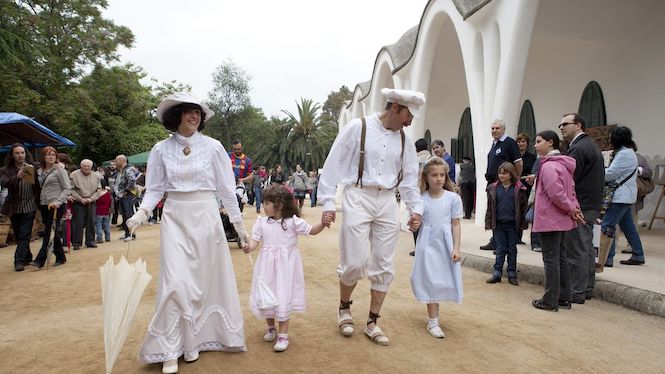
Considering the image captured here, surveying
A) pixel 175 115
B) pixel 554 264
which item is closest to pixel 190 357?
pixel 175 115

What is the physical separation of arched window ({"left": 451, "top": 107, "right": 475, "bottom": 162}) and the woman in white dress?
59.0 ft

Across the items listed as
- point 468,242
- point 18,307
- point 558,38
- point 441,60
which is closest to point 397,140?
point 18,307

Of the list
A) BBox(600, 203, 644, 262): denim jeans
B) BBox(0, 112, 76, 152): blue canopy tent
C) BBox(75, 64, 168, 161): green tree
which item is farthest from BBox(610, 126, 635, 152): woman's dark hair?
BBox(75, 64, 168, 161): green tree

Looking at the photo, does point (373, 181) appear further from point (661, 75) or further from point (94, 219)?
point (661, 75)

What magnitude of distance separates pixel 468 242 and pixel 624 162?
11.3 ft

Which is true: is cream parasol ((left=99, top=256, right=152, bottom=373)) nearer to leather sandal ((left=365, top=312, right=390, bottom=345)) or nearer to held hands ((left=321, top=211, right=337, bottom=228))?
held hands ((left=321, top=211, right=337, bottom=228))

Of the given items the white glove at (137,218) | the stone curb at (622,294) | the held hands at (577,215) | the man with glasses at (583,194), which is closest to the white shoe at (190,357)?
the white glove at (137,218)

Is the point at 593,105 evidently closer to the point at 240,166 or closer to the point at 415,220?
the point at 240,166

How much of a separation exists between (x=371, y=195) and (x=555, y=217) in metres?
2.12

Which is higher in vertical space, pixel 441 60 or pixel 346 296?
pixel 441 60

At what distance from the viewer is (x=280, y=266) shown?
3.73m

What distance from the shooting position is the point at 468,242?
8914 mm

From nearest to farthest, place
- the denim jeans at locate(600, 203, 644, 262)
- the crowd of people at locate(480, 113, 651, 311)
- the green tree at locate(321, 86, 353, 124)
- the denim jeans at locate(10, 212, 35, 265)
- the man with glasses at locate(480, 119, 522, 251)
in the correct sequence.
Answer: the crowd of people at locate(480, 113, 651, 311)
the denim jeans at locate(600, 203, 644, 262)
the man with glasses at locate(480, 119, 522, 251)
the denim jeans at locate(10, 212, 35, 265)
the green tree at locate(321, 86, 353, 124)

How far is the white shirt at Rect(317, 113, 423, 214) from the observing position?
387 cm
